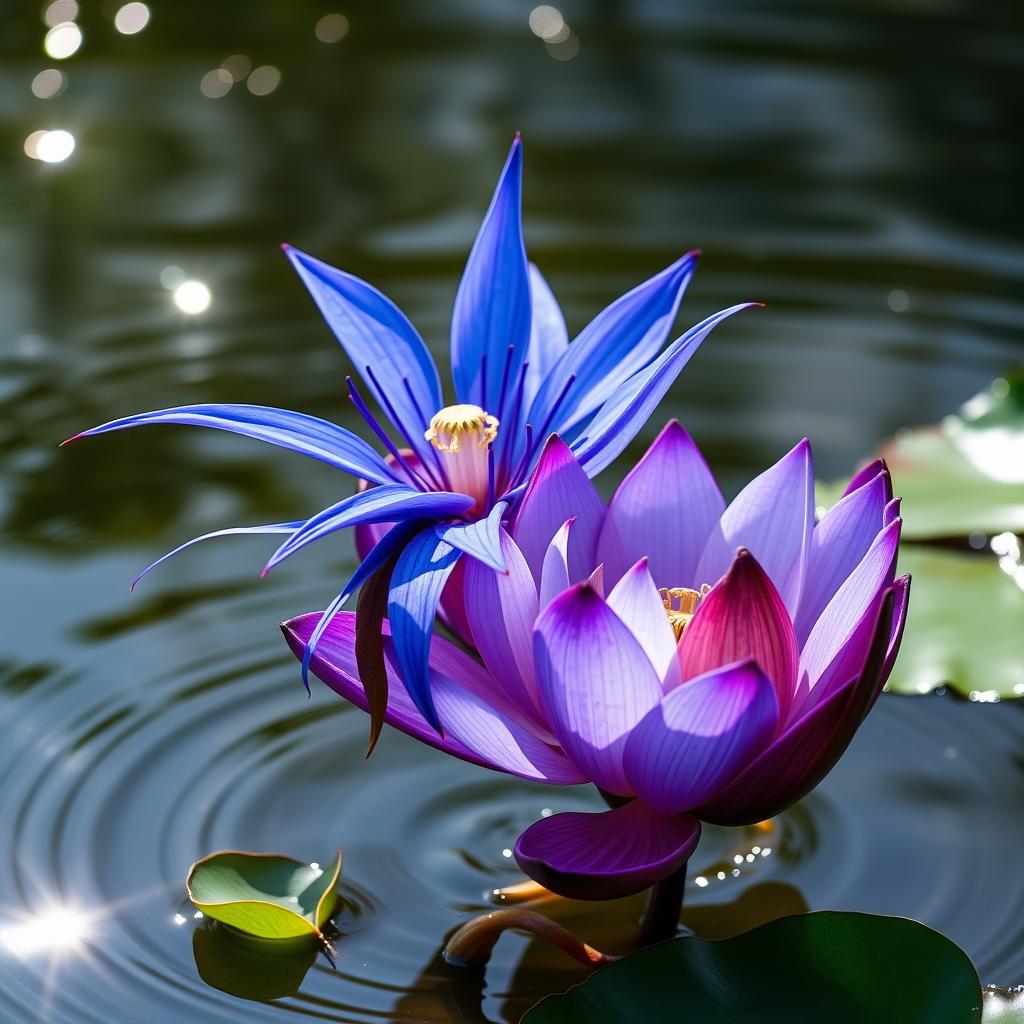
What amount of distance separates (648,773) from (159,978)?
2.01ft

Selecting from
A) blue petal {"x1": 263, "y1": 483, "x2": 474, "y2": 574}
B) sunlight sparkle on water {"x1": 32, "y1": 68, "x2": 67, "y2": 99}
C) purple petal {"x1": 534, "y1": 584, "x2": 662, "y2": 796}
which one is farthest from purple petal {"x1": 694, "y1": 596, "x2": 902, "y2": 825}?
sunlight sparkle on water {"x1": 32, "y1": 68, "x2": 67, "y2": 99}

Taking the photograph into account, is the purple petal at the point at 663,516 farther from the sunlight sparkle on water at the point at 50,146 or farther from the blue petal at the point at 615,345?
the sunlight sparkle on water at the point at 50,146

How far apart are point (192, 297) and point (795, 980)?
2.19 meters

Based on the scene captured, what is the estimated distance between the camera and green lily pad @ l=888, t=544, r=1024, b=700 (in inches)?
73.9

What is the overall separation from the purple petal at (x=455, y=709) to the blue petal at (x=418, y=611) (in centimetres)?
4

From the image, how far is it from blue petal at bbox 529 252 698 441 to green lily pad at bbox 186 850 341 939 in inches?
21.0

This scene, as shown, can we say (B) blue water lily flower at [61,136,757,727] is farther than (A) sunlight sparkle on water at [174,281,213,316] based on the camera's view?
No

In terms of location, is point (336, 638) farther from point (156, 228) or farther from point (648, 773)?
point (156, 228)

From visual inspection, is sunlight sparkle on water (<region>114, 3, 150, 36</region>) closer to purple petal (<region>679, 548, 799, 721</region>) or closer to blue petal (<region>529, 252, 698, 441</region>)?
blue petal (<region>529, 252, 698, 441</region>)

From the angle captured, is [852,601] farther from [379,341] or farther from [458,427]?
[379,341]

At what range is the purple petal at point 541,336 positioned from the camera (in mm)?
1522

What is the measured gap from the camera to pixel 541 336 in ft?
5.13

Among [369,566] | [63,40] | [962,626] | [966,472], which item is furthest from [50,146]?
[369,566]

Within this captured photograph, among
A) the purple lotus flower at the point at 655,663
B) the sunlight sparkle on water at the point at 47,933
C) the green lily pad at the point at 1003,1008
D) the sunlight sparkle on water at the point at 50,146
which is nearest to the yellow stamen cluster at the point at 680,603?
the purple lotus flower at the point at 655,663
